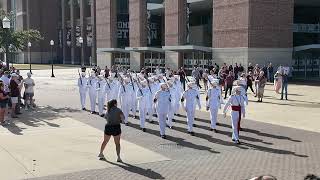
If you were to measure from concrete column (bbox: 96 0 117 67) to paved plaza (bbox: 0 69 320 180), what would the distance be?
136 feet

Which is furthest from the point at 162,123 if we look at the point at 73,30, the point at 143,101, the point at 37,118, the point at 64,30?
the point at 64,30

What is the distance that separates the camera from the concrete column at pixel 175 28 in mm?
46406

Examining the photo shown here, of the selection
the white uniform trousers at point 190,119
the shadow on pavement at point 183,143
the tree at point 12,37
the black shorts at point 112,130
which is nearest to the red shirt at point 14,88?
the tree at point 12,37

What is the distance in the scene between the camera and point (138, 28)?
5362cm

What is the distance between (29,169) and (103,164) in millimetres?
1610

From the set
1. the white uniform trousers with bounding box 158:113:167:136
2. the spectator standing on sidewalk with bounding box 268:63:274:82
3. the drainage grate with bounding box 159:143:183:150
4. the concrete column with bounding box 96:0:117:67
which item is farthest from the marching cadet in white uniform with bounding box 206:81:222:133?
the concrete column with bounding box 96:0:117:67

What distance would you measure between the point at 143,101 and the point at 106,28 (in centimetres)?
4616

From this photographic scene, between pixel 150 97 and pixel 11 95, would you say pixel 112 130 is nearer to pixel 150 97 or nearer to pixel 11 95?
pixel 150 97

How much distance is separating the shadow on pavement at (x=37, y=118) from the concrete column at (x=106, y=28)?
3869 centimetres

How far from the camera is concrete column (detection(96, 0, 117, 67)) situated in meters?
59.8

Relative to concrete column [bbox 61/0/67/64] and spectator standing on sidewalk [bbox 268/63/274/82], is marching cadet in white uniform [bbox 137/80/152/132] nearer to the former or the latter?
spectator standing on sidewalk [bbox 268/63/274/82]

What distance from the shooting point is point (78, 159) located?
37.0ft

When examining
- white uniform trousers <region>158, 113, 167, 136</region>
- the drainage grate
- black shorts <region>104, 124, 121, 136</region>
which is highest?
black shorts <region>104, 124, 121, 136</region>

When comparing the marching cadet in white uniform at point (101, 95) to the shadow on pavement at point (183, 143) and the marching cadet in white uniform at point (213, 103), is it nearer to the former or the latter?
the shadow on pavement at point (183, 143)
